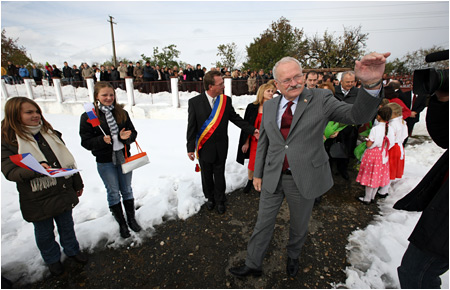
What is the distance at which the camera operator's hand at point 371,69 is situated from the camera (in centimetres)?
138

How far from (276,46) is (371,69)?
26.6 metres

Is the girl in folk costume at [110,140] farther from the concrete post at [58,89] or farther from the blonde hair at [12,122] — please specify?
the concrete post at [58,89]

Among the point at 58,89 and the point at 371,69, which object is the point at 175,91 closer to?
the point at 58,89

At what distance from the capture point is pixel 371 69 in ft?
4.66

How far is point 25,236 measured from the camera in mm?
2775

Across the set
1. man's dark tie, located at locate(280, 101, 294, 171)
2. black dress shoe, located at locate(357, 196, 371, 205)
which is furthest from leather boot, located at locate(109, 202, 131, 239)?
black dress shoe, located at locate(357, 196, 371, 205)

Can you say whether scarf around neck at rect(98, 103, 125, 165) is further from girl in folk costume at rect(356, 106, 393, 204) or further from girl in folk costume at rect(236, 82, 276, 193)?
girl in folk costume at rect(356, 106, 393, 204)

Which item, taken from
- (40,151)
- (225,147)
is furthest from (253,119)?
(40,151)

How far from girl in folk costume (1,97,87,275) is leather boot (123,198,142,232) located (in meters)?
0.66

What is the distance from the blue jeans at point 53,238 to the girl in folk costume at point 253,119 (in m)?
2.62

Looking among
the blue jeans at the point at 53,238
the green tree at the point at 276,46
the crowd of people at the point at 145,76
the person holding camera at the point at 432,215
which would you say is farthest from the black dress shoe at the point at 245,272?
the green tree at the point at 276,46

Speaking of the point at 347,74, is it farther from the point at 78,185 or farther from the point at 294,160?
the point at 78,185

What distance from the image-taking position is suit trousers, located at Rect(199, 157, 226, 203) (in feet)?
11.0

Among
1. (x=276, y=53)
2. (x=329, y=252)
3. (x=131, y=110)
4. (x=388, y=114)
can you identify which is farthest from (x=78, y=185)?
(x=276, y=53)
